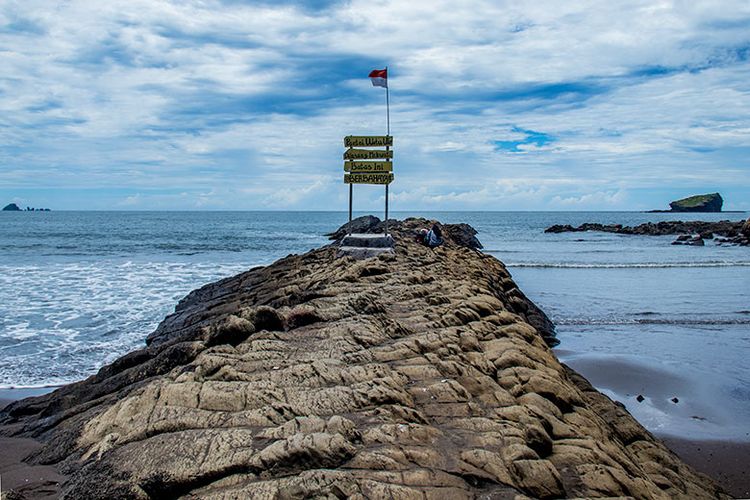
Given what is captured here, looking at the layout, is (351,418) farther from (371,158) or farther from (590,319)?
(590,319)

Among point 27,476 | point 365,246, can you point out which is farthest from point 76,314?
point 27,476

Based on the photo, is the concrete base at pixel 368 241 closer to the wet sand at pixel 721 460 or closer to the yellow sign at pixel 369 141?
the yellow sign at pixel 369 141

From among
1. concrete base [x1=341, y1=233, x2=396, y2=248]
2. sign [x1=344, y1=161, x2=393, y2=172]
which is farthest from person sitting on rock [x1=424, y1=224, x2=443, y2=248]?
sign [x1=344, y1=161, x2=393, y2=172]

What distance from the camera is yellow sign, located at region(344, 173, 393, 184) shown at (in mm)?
15125

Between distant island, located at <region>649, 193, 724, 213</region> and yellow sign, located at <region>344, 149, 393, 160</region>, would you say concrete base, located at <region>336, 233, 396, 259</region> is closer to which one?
yellow sign, located at <region>344, 149, 393, 160</region>

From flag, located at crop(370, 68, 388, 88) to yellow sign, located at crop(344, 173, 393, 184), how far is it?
2.34m

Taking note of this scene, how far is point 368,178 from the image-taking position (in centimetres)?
1524

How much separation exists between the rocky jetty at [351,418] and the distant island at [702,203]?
181 metres

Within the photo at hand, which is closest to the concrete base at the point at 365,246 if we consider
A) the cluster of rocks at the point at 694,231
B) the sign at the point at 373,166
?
the sign at the point at 373,166

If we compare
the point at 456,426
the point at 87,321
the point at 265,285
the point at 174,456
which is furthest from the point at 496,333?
the point at 87,321

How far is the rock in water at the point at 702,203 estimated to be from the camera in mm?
165250

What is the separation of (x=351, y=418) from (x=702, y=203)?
609 ft

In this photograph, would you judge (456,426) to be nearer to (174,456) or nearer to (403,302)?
(174,456)

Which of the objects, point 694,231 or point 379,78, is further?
point 694,231
